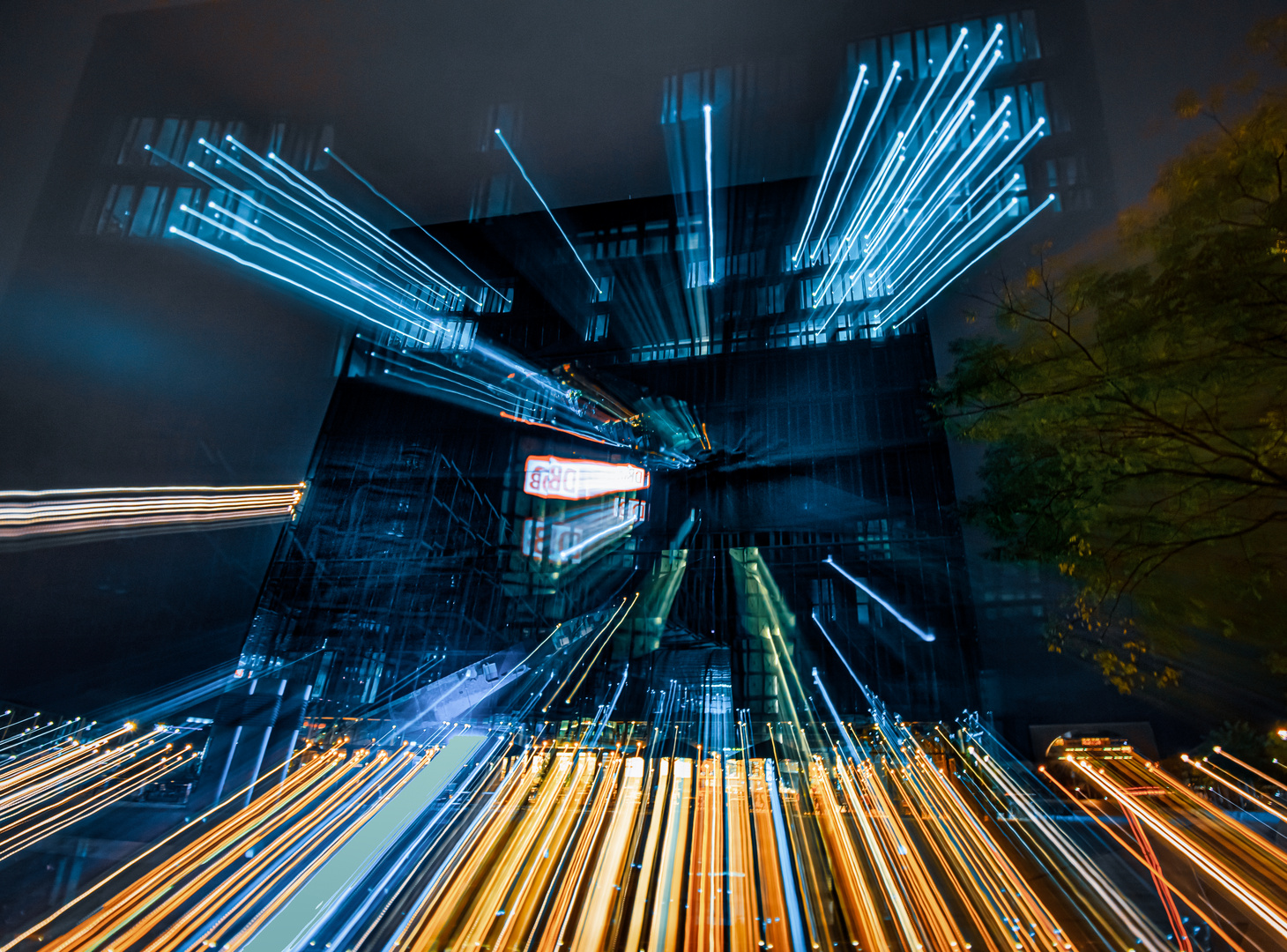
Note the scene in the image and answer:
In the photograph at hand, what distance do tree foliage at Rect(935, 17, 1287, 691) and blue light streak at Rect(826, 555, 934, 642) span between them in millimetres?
2931

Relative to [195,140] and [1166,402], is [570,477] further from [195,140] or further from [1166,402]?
[1166,402]

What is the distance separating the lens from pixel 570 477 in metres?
11.4

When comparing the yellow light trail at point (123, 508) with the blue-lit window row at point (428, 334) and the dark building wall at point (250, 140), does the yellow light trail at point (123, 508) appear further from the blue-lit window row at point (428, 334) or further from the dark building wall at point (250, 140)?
the blue-lit window row at point (428, 334)

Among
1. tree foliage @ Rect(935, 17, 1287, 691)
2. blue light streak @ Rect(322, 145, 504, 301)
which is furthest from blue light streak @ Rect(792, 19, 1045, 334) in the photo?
blue light streak @ Rect(322, 145, 504, 301)

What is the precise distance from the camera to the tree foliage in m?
3.73

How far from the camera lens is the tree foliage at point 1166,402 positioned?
12.2 feet

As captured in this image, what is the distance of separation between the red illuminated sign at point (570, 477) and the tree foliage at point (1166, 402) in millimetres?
6395

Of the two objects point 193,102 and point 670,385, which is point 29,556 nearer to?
point 193,102

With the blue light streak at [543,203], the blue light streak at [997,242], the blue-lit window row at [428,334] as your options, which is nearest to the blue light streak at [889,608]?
the blue light streak at [997,242]

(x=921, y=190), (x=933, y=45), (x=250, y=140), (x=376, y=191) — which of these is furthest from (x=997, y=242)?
(x=250, y=140)

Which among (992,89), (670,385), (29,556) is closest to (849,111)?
(992,89)

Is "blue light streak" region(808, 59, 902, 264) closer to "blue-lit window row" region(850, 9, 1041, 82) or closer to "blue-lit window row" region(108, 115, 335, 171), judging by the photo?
"blue-lit window row" region(850, 9, 1041, 82)

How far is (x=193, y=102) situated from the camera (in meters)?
6.43

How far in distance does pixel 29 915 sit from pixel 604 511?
8.20 m
